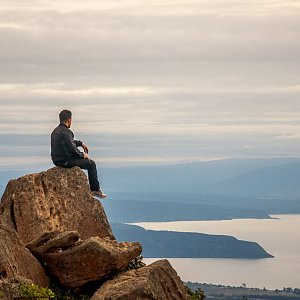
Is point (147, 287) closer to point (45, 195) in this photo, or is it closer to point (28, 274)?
point (28, 274)

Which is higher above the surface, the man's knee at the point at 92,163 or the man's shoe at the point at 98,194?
the man's knee at the point at 92,163

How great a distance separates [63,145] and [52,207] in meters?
2.92

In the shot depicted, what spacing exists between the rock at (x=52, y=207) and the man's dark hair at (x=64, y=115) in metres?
2.39

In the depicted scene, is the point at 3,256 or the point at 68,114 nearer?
the point at 3,256

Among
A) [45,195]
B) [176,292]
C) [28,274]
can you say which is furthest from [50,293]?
[45,195]

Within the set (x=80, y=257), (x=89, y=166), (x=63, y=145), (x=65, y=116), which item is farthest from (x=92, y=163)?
(x=80, y=257)

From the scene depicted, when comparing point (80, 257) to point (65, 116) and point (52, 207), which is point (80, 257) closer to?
point (52, 207)

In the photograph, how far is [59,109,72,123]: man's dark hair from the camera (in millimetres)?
43250

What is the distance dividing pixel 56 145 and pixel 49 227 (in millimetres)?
3914

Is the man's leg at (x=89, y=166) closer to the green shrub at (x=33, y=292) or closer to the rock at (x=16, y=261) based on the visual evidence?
the rock at (x=16, y=261)

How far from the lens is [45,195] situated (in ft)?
141

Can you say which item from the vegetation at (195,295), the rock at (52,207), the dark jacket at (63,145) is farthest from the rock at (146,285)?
the dark jacket at (63,145)

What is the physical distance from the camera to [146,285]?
35344 millimetres

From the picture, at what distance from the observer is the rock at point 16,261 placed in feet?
116
